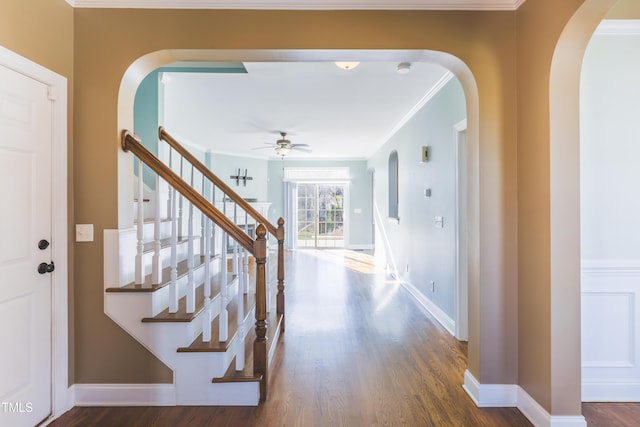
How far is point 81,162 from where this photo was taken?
2.11 meters

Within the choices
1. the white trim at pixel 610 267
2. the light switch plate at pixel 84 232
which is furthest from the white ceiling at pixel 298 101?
the white trim at pixel 610 267

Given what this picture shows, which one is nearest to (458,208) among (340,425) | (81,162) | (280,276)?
(280,276)

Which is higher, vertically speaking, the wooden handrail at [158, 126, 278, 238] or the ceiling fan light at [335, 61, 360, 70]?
the ceiling fan light at [335, 61, 360, 70]

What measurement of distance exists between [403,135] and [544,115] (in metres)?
3.53

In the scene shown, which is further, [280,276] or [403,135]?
[403,135]

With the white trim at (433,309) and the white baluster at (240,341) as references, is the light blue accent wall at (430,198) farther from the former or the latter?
the white baluster at (240,341)

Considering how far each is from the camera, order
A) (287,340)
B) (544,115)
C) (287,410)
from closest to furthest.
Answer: (544,115) < (287,410) < (287,340)

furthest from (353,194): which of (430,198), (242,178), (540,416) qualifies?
(540,416)

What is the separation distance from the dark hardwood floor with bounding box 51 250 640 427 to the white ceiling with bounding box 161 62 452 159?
8.73 ft

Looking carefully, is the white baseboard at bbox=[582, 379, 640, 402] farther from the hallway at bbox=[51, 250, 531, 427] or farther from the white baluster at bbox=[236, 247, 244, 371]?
the white baluster at bbox=[236, 247, 244, 371]

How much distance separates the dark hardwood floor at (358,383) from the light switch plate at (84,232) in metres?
1.08

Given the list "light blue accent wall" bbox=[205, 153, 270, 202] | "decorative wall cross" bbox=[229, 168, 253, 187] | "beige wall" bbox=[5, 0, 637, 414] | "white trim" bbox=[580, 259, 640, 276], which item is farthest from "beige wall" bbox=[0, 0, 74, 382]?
"decorative wall cross" bbox=[229, 168, 253, 187]

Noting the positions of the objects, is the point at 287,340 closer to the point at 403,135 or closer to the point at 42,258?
the point at 42,258

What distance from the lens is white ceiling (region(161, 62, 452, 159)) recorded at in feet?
11.3
